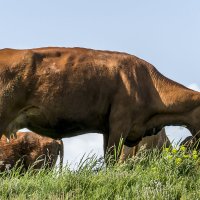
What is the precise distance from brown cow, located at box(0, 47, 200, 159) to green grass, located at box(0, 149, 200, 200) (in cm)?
155

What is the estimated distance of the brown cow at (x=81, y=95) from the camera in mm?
13359

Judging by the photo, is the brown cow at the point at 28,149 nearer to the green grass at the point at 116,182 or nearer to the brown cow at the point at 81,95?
the brown cow at the point at 81,95

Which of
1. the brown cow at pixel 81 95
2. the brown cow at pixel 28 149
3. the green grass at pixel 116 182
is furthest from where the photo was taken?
the brown cow at pixel 28 149

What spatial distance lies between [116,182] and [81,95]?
104 inches

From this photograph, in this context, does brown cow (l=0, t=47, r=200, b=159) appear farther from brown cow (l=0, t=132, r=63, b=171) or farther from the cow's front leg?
brown cow (l=0, t=132, r=63, b=171)

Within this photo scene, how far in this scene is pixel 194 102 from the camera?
14789 millimetres

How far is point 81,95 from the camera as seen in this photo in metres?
13.6

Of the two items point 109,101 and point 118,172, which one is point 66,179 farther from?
point 109,101

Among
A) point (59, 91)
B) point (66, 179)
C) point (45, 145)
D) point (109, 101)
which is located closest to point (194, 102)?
point (109, 101)

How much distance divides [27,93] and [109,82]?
4.68 ft

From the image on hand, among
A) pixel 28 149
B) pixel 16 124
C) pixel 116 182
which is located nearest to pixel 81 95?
pixel 16 124

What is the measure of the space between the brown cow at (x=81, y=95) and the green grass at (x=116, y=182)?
155cm

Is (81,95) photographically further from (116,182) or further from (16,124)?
(116,182)

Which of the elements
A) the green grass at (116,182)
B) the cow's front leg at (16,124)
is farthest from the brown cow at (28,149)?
the green grass at (116,182)
